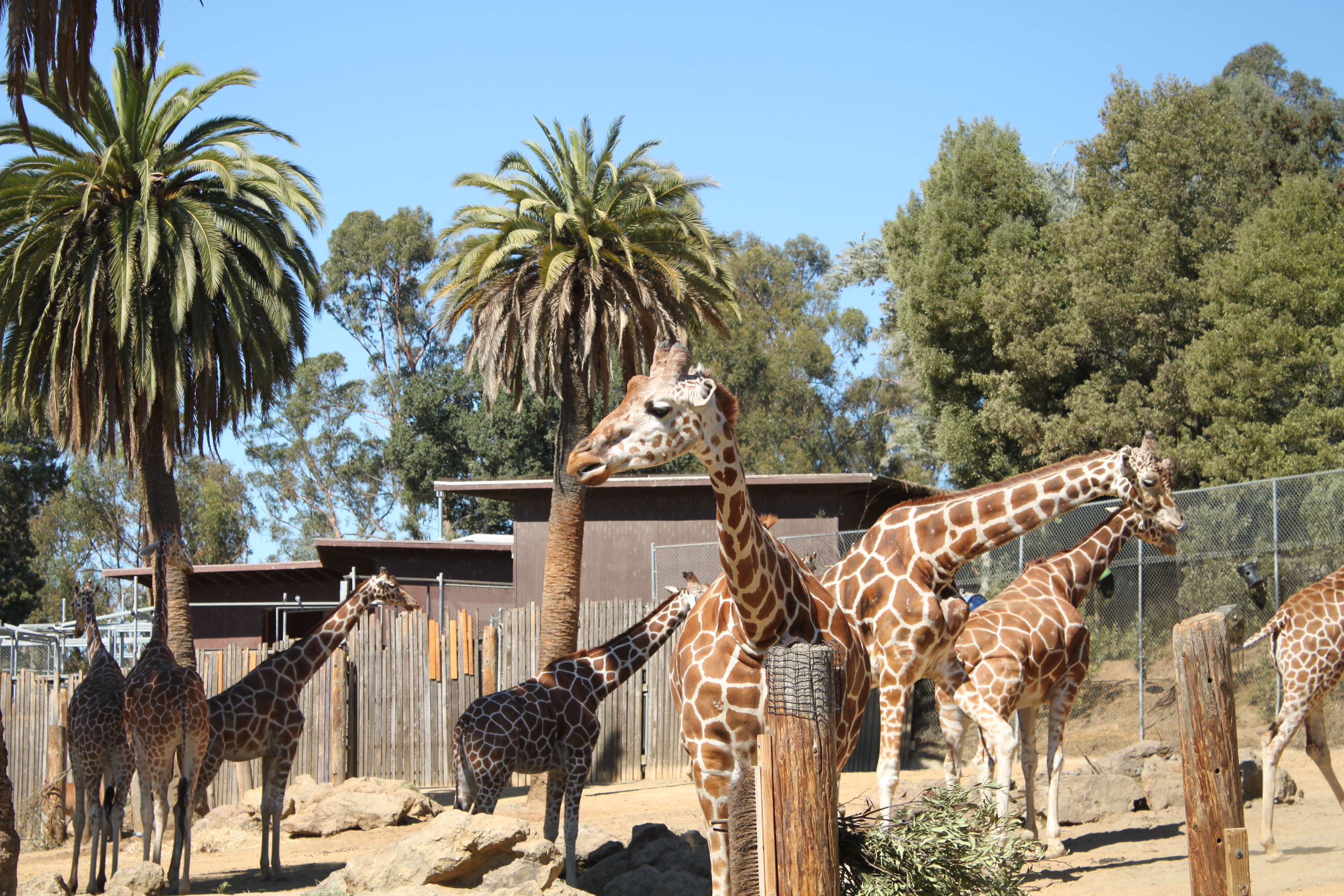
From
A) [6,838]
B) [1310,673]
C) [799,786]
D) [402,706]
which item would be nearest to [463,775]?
[6,838]

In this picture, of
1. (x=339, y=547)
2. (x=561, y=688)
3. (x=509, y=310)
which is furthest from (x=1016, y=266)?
(x=561, y=688)

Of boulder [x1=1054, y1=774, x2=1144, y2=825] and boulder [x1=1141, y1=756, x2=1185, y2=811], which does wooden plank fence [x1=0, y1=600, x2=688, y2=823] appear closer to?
boulder [x1=1054, y1=774, x2=1144, y2=825]

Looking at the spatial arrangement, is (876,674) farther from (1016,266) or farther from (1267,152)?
(1267,152)

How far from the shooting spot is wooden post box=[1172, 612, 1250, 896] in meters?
5.34

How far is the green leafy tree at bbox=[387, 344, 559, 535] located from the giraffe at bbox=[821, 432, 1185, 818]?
30.3 meters

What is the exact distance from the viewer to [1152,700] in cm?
1691

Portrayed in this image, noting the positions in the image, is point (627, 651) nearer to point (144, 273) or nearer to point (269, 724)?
point (269, 724)

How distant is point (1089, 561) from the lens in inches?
431

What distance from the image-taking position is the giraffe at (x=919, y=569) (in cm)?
764

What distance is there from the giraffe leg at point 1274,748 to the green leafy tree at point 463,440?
1167 inches

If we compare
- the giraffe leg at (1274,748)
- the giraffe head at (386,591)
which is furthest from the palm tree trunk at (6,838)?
the giraffe leg at (1274,748)

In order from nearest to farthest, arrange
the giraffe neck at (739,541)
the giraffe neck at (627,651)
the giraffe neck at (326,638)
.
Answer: the giraffe neck at (739,541)
the giraffe neck at (627,651)
the giraffe neck at (326,638)

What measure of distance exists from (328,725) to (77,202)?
815cm

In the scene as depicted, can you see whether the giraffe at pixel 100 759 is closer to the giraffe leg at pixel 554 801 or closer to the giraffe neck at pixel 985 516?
the giraffe leg at pixel 554 801
